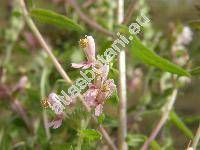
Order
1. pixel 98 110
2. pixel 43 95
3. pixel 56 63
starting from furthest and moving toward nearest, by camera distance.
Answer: pixel 43 95
pixel 56 63
pixel 98 110

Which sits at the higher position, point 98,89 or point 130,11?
point 130,11

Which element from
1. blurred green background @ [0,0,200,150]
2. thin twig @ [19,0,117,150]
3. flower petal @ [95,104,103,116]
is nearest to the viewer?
flower petal @ [95,104,103,116]

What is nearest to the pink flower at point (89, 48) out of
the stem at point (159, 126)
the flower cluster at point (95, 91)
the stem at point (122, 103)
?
the flower cluster at point (95, 91)

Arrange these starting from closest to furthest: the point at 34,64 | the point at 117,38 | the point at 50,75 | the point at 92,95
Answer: the point at 92,95 → the point at 117,38 → the point at 50,75 → the point at 34,64

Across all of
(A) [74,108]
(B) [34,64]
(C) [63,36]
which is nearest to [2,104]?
(B) [34,64]

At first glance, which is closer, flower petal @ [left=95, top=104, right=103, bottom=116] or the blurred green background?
flower petal @ [left=95, top=104, right=103, bottom=116]

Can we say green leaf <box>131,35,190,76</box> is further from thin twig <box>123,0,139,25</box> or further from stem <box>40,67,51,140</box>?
stem <box>40,67,51,140</box>

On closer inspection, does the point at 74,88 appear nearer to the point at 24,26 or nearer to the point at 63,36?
the point at 63,36

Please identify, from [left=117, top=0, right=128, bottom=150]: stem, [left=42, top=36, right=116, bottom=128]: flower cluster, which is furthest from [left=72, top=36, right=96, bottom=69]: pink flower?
[left=117, top=0, right=128, bottom=150]: stem

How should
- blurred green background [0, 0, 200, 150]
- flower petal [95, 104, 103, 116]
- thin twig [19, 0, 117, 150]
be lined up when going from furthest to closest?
blurred green background [0, 0, 200, 150], thin twig [19, 0, 117, 150], flower petal [95, 104, 103, 116]

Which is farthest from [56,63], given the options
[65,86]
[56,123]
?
[56,123]

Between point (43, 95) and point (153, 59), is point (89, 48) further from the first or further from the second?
point (43, 95)
